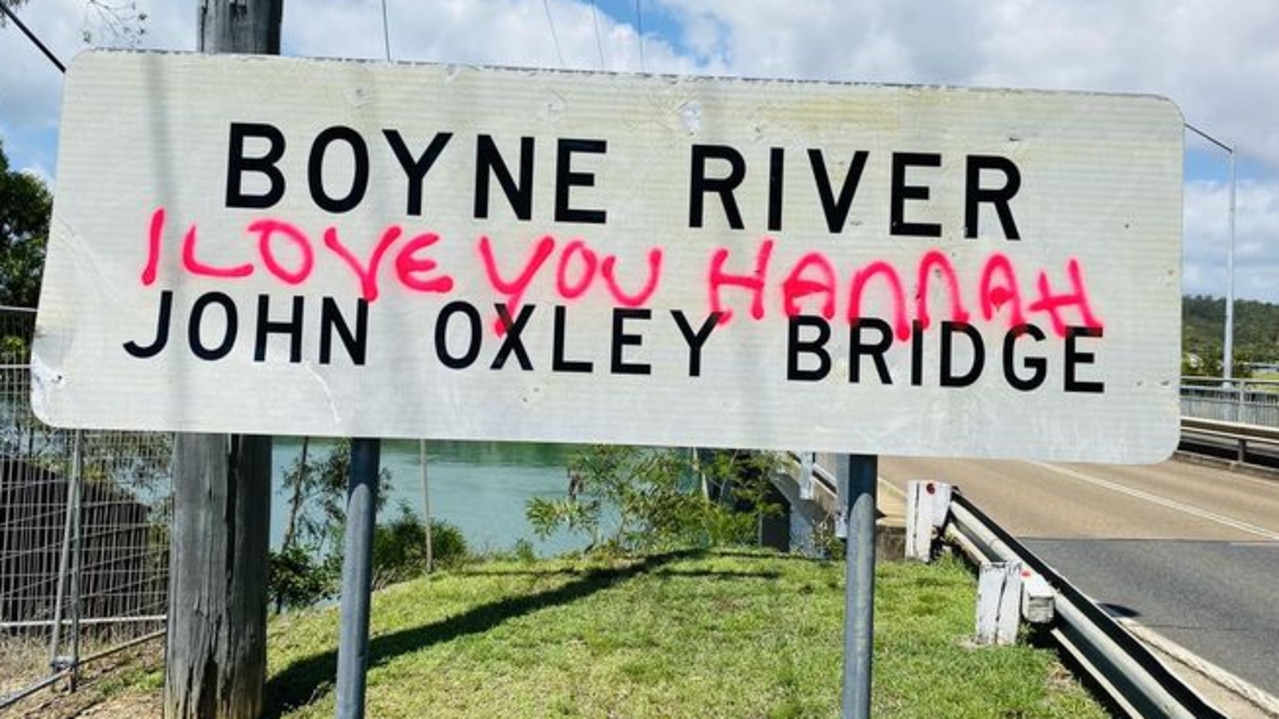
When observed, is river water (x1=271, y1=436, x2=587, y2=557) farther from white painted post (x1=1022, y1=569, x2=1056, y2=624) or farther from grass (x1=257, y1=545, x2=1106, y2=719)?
white painted post (x1=1022, y1=569, x2=1056, y2=624)

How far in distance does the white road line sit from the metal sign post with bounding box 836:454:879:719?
11.6 metres

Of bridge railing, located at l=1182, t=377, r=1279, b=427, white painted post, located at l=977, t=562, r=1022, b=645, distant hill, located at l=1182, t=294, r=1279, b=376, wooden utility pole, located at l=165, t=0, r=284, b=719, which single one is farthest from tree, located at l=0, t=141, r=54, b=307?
distant hill, located at l=1182, t=294, r=1279, b=376

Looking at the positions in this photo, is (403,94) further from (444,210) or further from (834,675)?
(834,675)

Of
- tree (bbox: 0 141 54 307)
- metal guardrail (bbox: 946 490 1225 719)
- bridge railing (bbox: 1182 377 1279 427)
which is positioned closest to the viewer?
metal guardrail (bbox: 946 490 1225 719)

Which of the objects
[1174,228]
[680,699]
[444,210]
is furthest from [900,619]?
[444,210]

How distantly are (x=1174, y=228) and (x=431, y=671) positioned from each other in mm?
4380

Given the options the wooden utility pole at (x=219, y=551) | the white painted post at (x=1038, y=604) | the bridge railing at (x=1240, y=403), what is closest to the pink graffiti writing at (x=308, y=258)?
the wooden utility pole at (x=219, y=551)

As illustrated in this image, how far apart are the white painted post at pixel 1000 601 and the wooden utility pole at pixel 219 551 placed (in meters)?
3.99

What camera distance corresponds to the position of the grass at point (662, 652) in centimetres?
460

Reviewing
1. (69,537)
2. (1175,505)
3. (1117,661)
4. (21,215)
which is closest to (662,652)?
(1117,661)

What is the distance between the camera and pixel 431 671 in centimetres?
509

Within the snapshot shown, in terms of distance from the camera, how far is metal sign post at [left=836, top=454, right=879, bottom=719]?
1733 millimetres

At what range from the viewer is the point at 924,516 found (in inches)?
314

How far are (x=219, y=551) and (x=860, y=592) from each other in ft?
11.9
